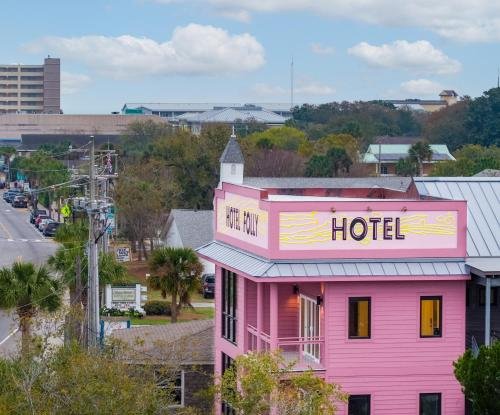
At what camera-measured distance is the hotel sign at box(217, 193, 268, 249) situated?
103ft

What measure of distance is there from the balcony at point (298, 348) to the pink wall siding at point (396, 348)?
32 cm

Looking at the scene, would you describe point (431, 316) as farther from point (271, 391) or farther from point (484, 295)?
point (271, 391)

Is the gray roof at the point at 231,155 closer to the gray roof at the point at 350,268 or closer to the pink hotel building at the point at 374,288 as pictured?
the pink hotel building at the point at 374,288

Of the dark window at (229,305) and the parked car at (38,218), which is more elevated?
the dark window at (229,305)

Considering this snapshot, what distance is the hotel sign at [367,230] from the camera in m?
30.7

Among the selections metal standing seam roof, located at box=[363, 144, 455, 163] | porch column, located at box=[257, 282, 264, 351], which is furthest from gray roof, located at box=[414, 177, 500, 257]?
metal standing seam roof, located at box=[363, 144, 455, 163]

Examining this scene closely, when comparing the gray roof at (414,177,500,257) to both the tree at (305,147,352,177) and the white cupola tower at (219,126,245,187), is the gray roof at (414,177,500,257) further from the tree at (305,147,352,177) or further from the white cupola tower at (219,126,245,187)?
the tree at (305,147,352,177)

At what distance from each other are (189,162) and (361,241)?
81202 millimetres

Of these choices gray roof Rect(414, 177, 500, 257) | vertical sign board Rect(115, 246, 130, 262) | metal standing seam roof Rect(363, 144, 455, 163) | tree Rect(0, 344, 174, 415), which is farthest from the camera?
metal standing seam roof Rect(363, 144, 455, 163)

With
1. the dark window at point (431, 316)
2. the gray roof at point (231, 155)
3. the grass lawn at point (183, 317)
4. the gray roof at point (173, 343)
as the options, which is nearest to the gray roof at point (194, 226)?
the gray roof at point (231, 155)

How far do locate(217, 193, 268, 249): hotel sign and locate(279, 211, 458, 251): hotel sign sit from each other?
69 centimetres

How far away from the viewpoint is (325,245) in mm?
30875

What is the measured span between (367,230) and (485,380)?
568 centimetres

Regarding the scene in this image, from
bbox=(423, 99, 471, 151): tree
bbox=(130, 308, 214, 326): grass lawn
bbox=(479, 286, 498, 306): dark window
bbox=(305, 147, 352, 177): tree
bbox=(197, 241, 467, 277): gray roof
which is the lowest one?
bbox=(130, 308, 214, 326): grass lawn
